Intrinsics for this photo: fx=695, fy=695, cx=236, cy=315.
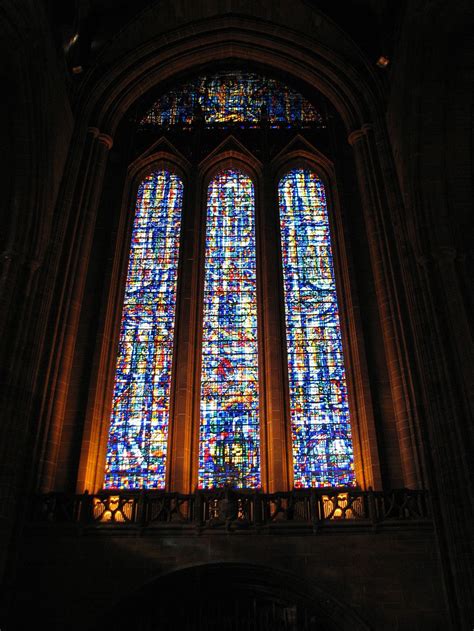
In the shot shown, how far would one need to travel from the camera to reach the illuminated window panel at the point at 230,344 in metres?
10.8

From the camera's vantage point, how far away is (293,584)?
8648 millimetres

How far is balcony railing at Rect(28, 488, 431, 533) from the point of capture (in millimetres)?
9211

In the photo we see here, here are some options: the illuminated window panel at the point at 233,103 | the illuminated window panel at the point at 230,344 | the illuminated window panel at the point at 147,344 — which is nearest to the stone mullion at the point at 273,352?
the illuminated window panel at the point at 230,344

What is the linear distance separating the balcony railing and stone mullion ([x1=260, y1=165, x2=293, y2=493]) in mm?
808

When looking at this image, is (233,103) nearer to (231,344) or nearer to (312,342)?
(231,344)

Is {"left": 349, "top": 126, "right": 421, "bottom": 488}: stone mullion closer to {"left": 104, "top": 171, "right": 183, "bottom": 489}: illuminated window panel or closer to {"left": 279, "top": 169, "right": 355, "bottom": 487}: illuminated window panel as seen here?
{"left": 279, "top": 169, "right": 355, "bottom": 487}: illuminated window panel

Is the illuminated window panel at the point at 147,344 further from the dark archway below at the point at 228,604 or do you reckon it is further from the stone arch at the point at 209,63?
the dark archway below at the point at 228,604

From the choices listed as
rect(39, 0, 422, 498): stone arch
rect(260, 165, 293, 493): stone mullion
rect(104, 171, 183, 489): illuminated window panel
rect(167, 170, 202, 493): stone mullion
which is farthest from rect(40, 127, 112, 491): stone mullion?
rect(260, 165, 293, 493): stone mullion

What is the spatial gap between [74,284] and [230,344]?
2839 millimetres

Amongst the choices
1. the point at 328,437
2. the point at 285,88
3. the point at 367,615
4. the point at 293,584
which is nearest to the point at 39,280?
the point at 328,437

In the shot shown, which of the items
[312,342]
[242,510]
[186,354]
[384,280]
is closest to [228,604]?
[242,510]

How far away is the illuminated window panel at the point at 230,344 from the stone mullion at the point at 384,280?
2.19 meters

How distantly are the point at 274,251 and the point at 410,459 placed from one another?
481cm

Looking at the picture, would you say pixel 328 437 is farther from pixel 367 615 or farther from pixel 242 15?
pixel 242 15
